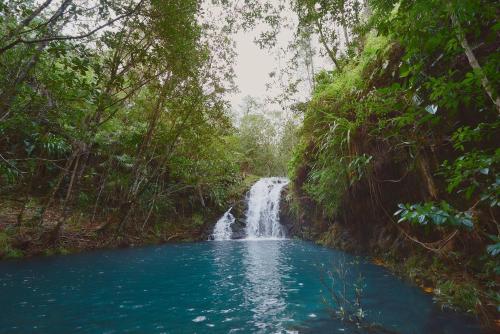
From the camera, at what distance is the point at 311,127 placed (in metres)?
10.4

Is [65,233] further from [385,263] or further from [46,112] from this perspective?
[385,263]

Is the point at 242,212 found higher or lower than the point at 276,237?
higher

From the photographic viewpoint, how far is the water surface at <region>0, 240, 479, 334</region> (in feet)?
15.4

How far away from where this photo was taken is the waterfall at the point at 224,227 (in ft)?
60.3

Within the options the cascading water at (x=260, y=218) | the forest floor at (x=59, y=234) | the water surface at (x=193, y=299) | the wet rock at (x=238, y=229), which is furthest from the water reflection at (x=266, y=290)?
the cascading water at (x=260, y=218)

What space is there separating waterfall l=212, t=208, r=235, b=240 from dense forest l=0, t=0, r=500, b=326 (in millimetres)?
790

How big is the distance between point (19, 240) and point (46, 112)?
255 inches

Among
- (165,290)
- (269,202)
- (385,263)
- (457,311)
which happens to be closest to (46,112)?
(165,290)

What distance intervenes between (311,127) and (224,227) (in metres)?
10.8

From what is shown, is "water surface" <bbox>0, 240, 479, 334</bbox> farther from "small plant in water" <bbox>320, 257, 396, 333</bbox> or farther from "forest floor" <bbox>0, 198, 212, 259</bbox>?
"forest floor" <bbox>0, 198, 212, 259</bbox>

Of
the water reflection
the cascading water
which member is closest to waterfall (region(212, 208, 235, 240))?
the cascading water

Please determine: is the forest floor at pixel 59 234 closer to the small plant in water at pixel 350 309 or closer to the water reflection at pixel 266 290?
the water reflection at pixel 266 290

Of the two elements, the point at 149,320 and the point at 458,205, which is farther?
the point at 458,205

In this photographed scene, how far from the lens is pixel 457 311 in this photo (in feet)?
16.2
